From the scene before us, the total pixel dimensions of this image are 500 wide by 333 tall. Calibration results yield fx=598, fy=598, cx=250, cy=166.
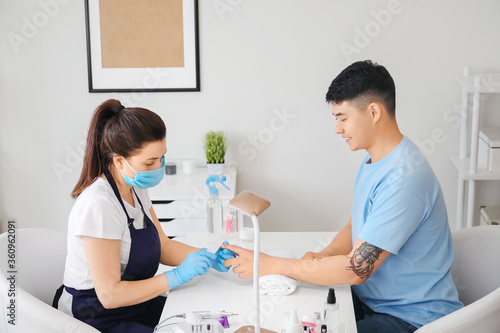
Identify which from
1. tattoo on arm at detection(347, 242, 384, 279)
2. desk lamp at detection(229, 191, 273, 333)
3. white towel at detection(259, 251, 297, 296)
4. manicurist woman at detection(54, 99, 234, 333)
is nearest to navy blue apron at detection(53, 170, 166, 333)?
manicurist woman at detection(54, 99, 234, 333)

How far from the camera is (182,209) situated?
2.86 metres

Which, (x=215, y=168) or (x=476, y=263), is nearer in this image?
(x=476, y=263)

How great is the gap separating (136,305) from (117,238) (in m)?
0.26

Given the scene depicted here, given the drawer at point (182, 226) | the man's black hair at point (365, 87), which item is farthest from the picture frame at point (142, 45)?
the man's black hair at point (365, 87)

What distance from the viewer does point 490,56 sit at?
3.10 metres

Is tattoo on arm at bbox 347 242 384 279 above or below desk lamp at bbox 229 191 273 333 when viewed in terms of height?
below

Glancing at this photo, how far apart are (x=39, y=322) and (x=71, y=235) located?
285 millimetres

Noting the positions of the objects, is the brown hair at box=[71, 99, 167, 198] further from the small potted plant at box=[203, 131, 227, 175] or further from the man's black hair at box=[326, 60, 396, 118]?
the small potted plant at box=[203, 131, 227, 175]

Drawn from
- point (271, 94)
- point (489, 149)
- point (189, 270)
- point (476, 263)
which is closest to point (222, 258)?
point (189, 270)

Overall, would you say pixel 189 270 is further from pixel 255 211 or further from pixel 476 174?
pixel 476 174

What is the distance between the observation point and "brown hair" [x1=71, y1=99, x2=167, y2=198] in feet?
5.88

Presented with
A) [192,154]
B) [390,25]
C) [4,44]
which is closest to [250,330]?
[192,154]

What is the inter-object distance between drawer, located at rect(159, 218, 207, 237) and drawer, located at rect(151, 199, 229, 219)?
0.08 feet

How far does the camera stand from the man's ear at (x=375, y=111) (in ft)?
6.01
